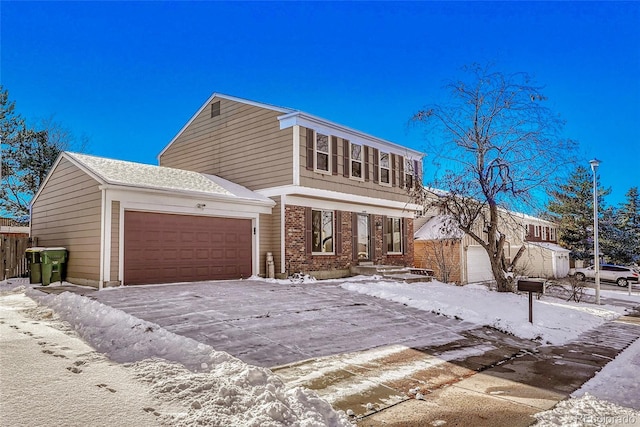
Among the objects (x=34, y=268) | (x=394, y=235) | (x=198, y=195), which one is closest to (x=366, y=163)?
(x=394, y=235)

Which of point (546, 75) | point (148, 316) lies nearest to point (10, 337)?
point (148, 316)

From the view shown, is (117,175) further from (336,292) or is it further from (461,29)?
(461,29)

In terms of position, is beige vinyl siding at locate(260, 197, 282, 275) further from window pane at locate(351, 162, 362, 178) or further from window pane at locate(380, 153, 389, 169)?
window pane at locate(380, 153, 389, 169)

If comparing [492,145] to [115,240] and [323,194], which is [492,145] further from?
[115,240]

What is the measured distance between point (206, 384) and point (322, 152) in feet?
38.9

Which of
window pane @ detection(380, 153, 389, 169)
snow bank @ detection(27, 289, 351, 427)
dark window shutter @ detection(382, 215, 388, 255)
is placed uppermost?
window pane @ detection(380, 153, 389, 169)

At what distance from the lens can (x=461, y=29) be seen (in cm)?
1533

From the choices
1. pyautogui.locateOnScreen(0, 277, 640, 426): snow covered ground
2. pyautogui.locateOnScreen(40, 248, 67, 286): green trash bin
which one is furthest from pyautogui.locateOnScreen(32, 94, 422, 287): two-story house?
pyautogui.locateOnScreen(0, 277, 640, 426): snow covered ground

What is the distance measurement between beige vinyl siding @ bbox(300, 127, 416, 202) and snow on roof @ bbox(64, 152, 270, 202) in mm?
1736

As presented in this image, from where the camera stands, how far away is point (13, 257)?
1298 cm

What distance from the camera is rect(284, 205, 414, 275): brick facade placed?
46.6 feet

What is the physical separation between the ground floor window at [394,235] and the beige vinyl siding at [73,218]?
11.9 metres

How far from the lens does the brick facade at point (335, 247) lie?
1421 cm

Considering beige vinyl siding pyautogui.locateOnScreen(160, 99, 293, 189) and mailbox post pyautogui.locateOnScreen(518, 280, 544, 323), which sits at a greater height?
beige vinyl siding pyautogui.locateOnScreen(160, 99, 293, 189)
